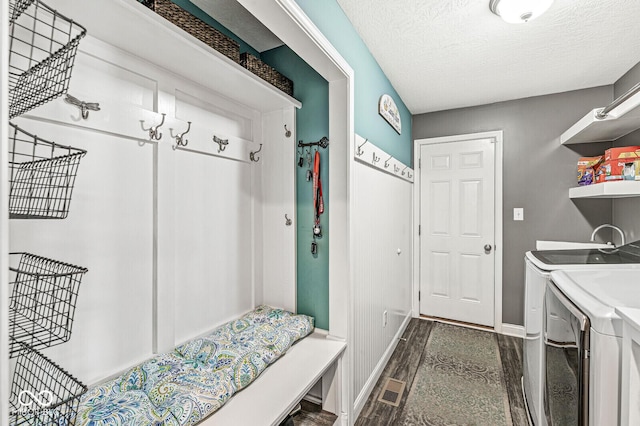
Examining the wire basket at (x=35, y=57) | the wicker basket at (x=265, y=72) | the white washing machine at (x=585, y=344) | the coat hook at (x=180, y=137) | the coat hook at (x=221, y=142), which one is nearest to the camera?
the wire basket at (x=35, y=57)

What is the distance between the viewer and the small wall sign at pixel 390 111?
2.34m

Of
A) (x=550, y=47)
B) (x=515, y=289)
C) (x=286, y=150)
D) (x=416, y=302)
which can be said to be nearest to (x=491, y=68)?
(x=550, y=47)

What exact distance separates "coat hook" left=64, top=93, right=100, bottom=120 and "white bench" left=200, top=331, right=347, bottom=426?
1.21 meters

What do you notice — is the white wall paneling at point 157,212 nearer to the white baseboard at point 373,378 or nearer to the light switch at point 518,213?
the white baseboard at point 373,378

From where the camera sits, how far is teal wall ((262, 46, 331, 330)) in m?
1.83

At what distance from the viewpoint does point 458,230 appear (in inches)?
131

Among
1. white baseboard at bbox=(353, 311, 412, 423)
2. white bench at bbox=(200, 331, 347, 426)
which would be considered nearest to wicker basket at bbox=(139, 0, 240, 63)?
white bench at bbox=(200, 331, 347, 426)

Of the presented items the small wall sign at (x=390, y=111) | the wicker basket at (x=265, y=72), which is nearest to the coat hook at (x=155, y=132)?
the wicker basket at (x=265, y=72)

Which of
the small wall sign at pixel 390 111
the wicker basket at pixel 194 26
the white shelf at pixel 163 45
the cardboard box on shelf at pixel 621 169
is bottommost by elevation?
the cardboard box on shelf at pixel 621 169

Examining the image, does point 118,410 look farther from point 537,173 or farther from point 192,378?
point 537,173

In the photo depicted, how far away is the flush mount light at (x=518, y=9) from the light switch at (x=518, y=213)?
76.1 inches

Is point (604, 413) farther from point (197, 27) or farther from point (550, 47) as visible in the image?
point (550, 47)

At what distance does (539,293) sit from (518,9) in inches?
60.9

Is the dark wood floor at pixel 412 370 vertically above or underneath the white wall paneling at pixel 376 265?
underneath
